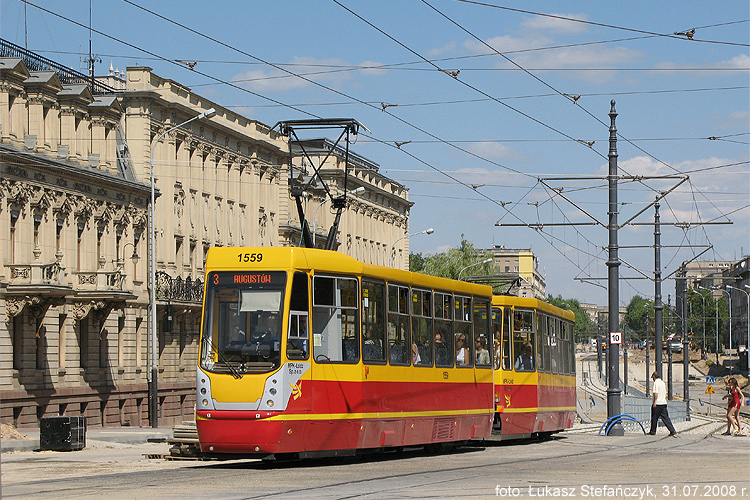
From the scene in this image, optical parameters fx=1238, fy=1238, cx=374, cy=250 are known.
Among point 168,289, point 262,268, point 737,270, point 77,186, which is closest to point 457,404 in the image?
point 262,268

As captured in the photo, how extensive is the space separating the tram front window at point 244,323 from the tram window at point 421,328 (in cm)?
349

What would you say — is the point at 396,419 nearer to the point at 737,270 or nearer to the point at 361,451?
the point at 361,451

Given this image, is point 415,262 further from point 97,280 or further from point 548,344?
point 548,344

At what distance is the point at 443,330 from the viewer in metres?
21.2

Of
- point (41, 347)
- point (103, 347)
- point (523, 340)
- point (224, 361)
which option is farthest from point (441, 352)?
point (103, 347)

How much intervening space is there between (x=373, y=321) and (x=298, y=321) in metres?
1.80

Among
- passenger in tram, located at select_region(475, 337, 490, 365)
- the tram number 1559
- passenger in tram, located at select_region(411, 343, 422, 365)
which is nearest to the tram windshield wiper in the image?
the tram number 1559

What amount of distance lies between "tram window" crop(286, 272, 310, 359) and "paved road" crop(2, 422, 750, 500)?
1607mm

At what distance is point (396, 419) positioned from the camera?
19.4 meters

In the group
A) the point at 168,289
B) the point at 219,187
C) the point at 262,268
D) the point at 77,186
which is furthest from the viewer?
the point at 219,187

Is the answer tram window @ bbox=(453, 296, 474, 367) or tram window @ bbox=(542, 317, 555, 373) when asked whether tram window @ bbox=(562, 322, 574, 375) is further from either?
tram window @ bbox=(453, 296, 474, 367)

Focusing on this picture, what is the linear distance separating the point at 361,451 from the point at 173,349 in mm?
35245

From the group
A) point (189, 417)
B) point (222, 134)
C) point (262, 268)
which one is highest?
point (222, 134)

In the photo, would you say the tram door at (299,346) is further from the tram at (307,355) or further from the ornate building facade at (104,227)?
the ornate building facade at (104,227)
